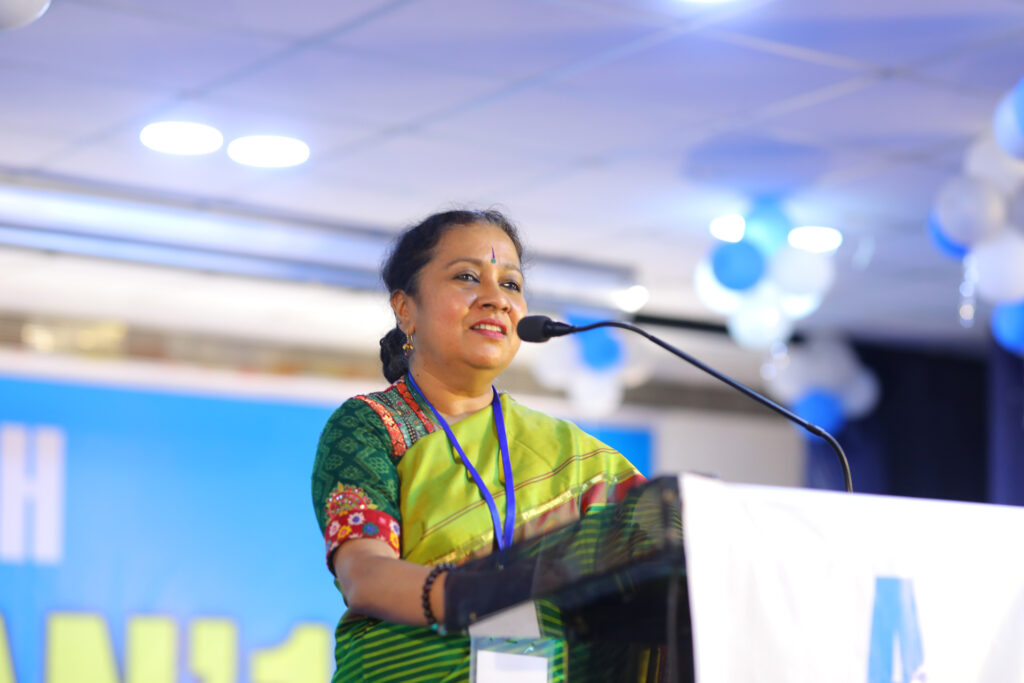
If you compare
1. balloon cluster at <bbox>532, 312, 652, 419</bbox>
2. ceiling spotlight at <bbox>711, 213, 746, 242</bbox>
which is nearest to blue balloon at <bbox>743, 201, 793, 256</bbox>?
ceiling spotlight at <bbox>711, 213, 746, 242</bbox>

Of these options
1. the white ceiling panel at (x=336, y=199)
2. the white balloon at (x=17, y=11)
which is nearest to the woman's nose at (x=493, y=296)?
the white balloon at (x=17, y=11)

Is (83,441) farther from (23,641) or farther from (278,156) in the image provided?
(278,156)

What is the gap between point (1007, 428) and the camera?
701 cm

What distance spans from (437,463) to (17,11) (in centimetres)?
173

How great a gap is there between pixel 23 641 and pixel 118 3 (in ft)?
15.1

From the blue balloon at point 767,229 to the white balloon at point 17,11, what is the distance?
2810 mm

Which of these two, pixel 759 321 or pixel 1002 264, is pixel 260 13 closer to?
pixel 1002 264

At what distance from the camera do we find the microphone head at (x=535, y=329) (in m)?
1.53

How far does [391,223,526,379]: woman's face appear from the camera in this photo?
1.60 metres

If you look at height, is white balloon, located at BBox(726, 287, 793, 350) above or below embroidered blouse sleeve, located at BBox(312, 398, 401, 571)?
above

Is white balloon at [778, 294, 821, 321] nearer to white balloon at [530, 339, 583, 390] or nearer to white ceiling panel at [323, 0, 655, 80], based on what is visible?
white balloon at [530, 339, 583, 390]

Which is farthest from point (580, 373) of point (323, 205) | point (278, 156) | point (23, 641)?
point (23, 641)

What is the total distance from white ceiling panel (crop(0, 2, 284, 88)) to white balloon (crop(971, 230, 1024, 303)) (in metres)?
2.14

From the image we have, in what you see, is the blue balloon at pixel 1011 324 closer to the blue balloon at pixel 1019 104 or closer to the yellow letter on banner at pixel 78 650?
the blue balloon at pixel 1019 104
